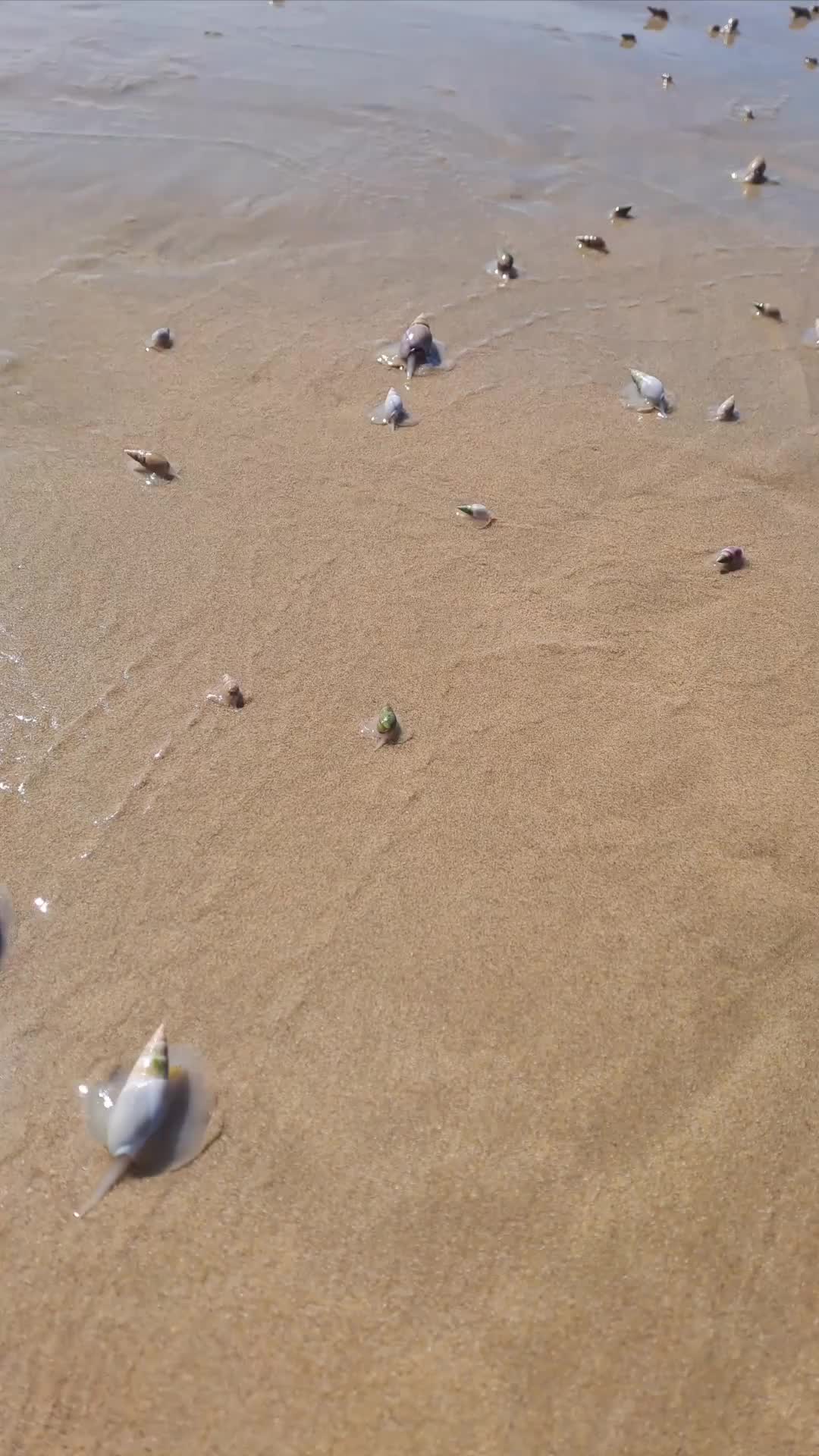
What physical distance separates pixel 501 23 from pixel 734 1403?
13863 mm

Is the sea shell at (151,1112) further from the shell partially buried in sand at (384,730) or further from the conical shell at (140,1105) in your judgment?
the shell partially buried in sand at (384,730)

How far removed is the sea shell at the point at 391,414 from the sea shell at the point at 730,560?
6.66ft

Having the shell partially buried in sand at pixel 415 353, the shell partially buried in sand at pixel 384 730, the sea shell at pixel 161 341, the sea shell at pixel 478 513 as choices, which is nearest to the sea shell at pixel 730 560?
the sea shell at pixel 478 513

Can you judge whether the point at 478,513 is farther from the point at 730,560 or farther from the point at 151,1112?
the point at 151,1112

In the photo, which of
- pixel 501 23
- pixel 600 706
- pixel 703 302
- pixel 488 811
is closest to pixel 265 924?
pixel 488 811

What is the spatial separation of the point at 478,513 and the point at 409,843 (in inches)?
81.4

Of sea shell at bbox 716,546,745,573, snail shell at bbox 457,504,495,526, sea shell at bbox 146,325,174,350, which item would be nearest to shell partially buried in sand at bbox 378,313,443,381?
sea shell at bbox 146,325,174,350

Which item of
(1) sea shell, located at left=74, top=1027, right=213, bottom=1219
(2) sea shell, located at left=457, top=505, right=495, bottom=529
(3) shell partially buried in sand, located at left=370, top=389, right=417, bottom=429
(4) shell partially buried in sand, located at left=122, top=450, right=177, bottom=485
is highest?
(3) shell partially buried in sand, located at left=370, top=389, right=417, bottom=429

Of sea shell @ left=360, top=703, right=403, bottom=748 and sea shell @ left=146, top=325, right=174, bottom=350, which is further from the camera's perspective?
sea shell @ left=146, top=325, right=174, bottom=350

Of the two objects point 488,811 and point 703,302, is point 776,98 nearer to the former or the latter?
point 703,302

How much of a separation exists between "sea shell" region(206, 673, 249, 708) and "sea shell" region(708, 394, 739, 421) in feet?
11.9

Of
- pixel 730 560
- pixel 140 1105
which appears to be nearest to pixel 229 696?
pixel 140 1105

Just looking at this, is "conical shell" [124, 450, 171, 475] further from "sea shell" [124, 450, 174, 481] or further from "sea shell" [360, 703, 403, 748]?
"sea shell" [360, 703, 403, 748]

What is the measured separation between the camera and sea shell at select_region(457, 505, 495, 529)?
15.9ft
